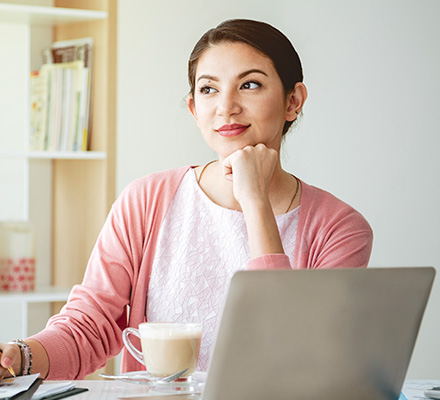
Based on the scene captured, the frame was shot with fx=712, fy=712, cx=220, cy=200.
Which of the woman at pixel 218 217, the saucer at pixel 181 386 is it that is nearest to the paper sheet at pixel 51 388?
the saucer at pixel 181 386

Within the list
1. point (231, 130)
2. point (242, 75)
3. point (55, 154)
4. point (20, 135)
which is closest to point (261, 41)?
point (242, 75)

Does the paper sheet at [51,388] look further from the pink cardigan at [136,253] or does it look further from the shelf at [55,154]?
the shelf at [55,154]

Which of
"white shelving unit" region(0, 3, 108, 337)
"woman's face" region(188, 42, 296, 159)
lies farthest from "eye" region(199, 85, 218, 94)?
"white shelving unit" region(0, 3, 108, 337)

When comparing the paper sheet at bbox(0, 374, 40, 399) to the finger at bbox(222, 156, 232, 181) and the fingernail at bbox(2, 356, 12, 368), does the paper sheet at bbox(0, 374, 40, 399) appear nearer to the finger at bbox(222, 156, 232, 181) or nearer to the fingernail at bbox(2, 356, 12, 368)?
the fingernail at bbox(2, 356, 12, 368)

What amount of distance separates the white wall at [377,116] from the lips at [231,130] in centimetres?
102

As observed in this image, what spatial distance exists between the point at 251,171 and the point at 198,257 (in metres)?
0.26

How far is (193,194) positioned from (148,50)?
3.23ft

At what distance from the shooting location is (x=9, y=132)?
8.63ft

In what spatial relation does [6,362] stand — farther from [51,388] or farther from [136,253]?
[136,253]

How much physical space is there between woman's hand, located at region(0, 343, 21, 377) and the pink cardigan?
0.80 ft

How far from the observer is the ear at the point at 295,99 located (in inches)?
67.9

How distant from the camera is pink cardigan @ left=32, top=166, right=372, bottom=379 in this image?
148 centimetres

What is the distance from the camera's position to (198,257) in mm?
1661

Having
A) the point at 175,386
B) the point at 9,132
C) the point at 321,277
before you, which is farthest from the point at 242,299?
the point at 9,132
